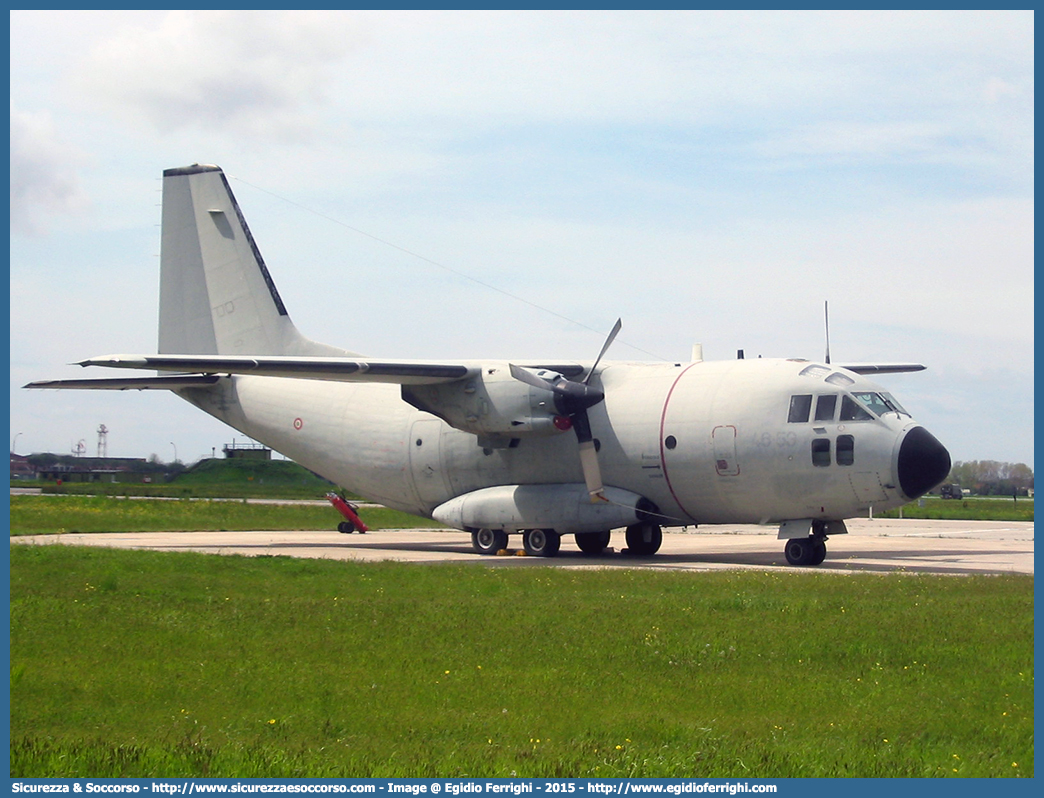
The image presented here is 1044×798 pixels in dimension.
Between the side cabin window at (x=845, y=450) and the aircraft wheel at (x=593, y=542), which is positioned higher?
the side cabin window at (x=845, y=450)

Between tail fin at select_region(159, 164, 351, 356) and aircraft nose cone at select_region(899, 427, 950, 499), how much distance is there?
1609cm

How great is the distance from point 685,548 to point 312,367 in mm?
11613

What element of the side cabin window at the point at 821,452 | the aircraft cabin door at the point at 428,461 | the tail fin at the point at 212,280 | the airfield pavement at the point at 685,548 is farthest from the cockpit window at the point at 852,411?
the tail fin at the point at 212,280

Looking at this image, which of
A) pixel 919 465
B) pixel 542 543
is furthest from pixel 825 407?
pixel 542 543

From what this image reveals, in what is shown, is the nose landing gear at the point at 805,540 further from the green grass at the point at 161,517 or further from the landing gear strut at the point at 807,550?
the green grass at the point at 161,517

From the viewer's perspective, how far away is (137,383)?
3092cm

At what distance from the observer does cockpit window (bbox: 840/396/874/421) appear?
23.2m

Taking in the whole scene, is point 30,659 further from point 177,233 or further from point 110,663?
point 177,233

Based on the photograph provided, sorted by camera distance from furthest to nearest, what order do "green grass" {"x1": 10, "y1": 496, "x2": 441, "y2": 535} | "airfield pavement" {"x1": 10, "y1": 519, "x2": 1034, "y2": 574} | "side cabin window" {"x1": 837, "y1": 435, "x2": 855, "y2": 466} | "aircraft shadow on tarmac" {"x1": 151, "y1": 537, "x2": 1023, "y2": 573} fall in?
"green grass" {"x1": 10, "y1": 496, "x2": 441, "y2": 535} → "airfield pavement" {"x1": 10, "y1": 519, "x2": 1034, "y2": 574} → "aircraft shadow on tarmac" {"x1": 151, "y1": 537, "x2": 1023, "y2": 573} → "side cabin window" {"x1": 837, "y1": 435, "x2": 855, "y2": 466}

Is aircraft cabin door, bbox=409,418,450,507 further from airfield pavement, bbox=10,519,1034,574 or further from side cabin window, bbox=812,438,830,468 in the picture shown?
side cabin window, bbox=812,438,830,468

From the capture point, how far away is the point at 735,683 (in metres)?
10.9

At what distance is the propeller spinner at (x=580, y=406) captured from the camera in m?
26.0

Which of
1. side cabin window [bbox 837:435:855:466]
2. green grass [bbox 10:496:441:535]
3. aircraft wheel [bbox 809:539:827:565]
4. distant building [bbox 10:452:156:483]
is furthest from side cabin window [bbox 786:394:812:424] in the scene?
distant building [bbox 10:452:156:483]

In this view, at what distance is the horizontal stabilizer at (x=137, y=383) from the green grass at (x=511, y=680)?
1331 centimetres
